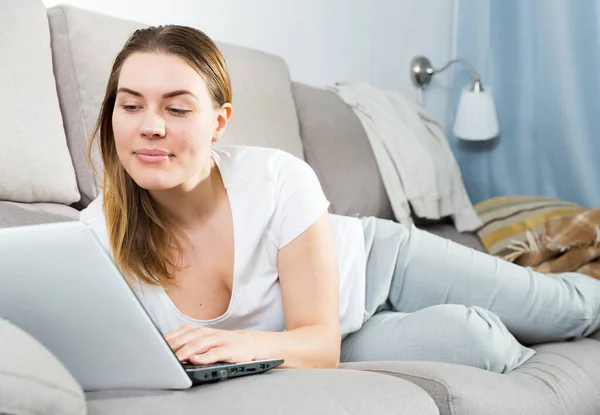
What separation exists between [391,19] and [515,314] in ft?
5.76

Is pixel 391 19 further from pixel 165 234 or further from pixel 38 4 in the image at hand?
pixel 165 234

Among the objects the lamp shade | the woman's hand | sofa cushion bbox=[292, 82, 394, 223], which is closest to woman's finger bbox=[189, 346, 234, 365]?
the woman's hand

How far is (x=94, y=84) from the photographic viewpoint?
1.95 metres

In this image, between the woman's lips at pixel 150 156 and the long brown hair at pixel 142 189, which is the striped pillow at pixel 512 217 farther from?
the woman's lips at pixel 150 156

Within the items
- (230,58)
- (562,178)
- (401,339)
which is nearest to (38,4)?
(230,58)

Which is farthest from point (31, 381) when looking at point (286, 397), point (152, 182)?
point (152, 182)

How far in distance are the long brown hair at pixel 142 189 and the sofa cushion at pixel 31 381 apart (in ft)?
1.87

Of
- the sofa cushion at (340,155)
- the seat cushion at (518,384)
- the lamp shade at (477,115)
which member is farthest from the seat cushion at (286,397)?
the lamp shade at (477,115)

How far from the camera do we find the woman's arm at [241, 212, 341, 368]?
1.41m

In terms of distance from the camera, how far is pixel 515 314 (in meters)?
1.84

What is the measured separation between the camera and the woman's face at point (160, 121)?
54.1 inches

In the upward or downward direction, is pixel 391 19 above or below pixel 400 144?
above

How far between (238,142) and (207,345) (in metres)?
1.07

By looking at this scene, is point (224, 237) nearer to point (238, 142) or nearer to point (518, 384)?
point (518, 384)
